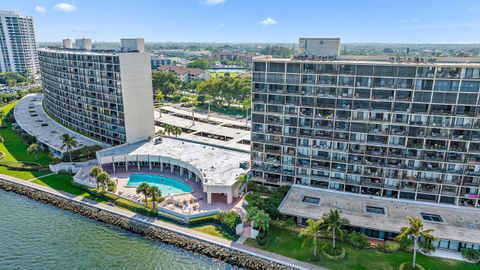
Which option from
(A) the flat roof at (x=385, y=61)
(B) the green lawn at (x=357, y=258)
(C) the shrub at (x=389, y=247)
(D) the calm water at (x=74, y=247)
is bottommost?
(D) the calm water at (x=74, y=247)

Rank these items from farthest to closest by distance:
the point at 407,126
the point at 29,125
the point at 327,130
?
the point at 29,125 < the point at 327,130 < the point at 407,126

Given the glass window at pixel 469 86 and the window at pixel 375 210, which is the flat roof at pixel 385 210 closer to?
the window at pixel 375 210

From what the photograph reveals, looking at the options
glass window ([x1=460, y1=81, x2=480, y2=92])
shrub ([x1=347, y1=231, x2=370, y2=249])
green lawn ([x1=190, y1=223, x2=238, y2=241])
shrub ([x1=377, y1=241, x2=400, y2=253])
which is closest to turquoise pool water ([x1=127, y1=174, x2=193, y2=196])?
green lawn ([x1=190, y1=223, x2=238, y2=241])

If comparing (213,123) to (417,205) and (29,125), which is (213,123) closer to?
(29,125)

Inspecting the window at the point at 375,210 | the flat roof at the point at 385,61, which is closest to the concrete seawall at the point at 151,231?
the window at the point at 375,210

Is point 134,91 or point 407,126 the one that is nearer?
point 407,126

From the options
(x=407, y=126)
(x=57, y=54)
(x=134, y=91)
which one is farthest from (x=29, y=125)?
(x=407, y=126)

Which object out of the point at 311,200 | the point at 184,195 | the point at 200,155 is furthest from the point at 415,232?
the point at 200,155
